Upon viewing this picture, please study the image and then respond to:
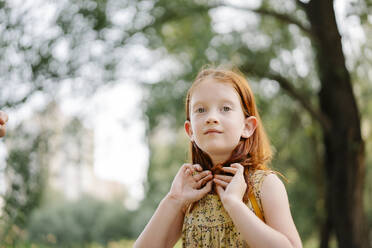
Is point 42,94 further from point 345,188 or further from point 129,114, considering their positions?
point 345,188

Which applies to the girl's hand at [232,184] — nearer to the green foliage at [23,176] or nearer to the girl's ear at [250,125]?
the girl's ear at [250,125]

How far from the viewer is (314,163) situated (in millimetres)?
11391

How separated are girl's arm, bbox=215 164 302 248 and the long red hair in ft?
0.29

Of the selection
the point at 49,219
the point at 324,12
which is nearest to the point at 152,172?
the point at 324,12

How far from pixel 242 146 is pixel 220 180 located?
0.20 m

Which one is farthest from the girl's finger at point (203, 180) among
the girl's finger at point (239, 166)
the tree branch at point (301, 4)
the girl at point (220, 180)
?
the tree branch at point (301, 4)

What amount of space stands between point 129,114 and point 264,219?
20.7 ft

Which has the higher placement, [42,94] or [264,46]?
[264,46]

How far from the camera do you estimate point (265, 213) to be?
1707 millimetres

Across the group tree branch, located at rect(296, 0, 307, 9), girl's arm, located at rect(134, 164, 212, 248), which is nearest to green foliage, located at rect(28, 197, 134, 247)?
tree branch, located at rect(296, 0, 307, 9)

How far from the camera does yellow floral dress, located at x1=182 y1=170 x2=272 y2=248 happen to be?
176 centimetres

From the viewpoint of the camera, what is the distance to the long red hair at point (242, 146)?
189 centimetres

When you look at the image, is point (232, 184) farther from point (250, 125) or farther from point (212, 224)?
point (250, 125)

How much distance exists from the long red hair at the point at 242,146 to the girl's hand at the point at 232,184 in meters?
0.06
